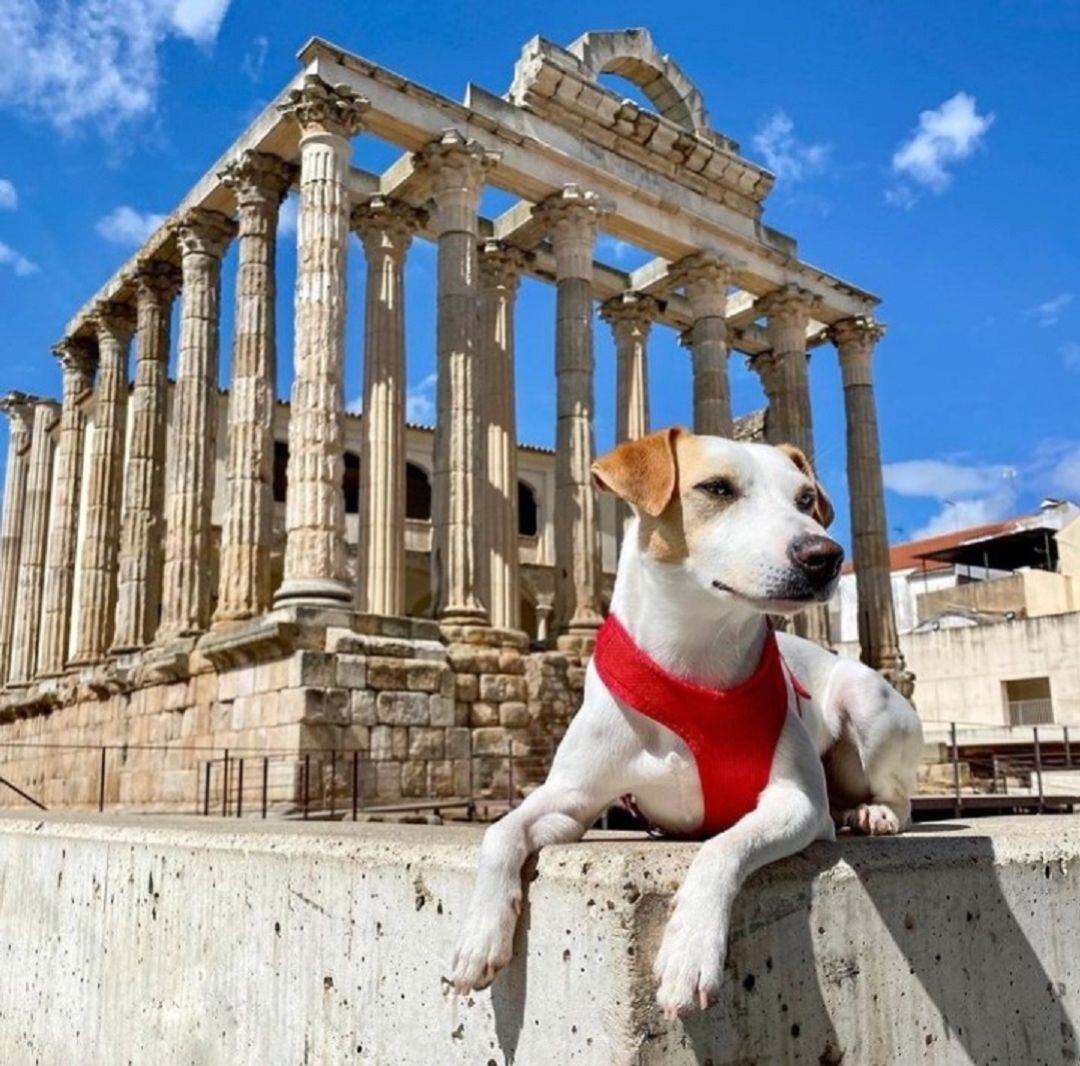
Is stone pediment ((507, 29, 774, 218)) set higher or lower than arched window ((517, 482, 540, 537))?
higher

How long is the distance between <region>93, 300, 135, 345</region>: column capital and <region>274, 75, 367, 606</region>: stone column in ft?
28.9

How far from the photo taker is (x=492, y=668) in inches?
724

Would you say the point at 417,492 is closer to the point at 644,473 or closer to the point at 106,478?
the point at 106,478

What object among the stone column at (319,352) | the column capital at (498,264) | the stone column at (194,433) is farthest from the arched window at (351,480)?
the stone column at (319,352)

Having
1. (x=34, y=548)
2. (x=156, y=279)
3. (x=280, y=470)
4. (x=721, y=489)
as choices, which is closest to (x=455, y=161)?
(x=156, y=279)

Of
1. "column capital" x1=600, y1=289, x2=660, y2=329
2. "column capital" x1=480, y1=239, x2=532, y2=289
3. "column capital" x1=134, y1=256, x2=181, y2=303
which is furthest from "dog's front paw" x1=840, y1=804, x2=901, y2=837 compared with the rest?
"column capital" x1=600, y1=289, x2=660, y2=329

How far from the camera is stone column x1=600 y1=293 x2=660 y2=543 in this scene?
25.4m

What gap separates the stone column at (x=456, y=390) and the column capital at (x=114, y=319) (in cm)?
907

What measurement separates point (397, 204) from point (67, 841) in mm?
18327

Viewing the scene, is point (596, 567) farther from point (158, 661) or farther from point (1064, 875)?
point (1064, 875)

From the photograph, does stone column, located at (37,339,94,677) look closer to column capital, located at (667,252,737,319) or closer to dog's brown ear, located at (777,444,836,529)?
column capital, located at (667,252,737,319)

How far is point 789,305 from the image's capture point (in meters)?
26.3

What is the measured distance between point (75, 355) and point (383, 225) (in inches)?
399

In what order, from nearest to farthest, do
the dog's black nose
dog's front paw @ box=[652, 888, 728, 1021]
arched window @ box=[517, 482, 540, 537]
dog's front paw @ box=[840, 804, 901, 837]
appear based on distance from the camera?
dog's front paw @ box=[652, 888, 728, 1021], the dog's black nose, dog's front paw @ box=[840, 804, 901, 837], arched window @ box=[517, 482, 540, 537]
